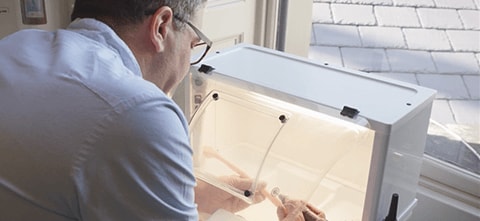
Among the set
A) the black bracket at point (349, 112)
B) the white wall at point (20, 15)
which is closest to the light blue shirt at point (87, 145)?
the black bracket at point (349, 112)

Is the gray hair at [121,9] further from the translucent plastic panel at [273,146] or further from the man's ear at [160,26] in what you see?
the translucent plastic panel at [273,146]

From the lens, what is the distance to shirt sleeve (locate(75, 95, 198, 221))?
2.35ft

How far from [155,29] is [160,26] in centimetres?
1

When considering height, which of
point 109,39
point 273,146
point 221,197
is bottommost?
point 221,197

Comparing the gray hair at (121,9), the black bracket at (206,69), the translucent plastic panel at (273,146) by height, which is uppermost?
the gray hair at (121,9)

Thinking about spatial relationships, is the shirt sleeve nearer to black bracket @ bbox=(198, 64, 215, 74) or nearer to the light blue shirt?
the light blue shirt

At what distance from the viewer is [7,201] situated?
781 millimetres

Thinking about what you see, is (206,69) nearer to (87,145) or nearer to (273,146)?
(273,146)

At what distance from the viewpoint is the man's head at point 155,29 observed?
2.84ft

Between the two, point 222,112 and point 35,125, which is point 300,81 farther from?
point 35,125

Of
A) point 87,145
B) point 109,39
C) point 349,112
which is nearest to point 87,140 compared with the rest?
point 87,145

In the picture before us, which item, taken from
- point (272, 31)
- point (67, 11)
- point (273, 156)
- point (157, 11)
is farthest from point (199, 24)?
point (272, 31)

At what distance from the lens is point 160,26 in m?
0.89

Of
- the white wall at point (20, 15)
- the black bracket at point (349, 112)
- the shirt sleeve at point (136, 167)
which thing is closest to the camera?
the shirt sleeve at point (136, 167)
